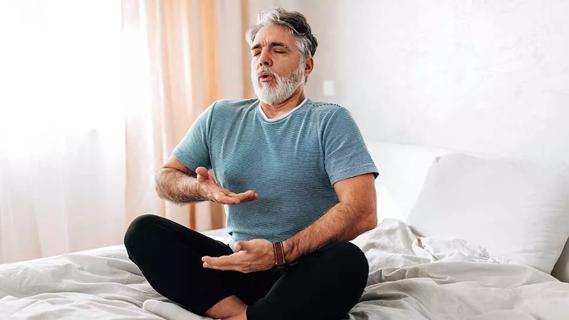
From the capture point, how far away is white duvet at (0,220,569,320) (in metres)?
1.34

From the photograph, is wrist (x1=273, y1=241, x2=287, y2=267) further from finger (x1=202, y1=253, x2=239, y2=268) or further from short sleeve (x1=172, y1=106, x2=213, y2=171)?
short sleeve (x1=172, y1=106, x2=213, y2=171)

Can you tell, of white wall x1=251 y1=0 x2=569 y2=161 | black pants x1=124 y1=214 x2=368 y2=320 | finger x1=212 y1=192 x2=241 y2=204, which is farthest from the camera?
white wall x1=251 y1=0 x2=569 y2=161

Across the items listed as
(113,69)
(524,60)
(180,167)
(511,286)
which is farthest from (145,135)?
(511,286)

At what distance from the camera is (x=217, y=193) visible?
1.48 m

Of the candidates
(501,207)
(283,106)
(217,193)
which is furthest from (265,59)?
(501,207)

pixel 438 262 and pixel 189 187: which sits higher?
pixel 189 187

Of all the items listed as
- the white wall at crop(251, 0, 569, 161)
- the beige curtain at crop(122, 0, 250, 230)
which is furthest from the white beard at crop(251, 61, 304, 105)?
the beige curtain at crop(122, 0, 250, 230)

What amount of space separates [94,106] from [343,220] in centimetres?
172

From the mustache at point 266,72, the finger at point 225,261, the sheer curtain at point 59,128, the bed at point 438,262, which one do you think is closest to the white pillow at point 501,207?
the bed at point 438,262

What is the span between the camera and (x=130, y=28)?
2789 mm

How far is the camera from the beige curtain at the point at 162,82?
284 cm

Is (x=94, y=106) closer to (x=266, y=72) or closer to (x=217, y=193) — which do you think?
(x=266, y=72)

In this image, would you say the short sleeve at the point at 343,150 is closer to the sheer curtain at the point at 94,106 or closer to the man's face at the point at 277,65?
the man's face at the point at 277,65

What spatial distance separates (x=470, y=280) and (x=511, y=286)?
0.10 metres
